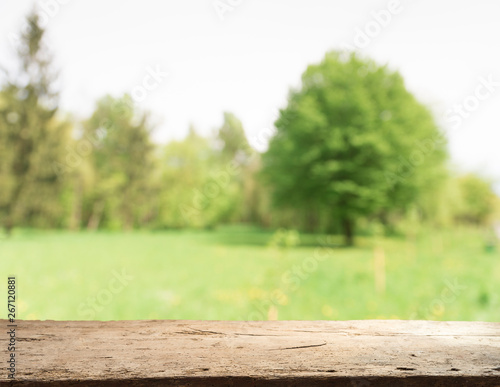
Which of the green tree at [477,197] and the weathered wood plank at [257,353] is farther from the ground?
the green tree at [477,197]

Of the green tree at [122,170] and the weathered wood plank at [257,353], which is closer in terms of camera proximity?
the weathered wood plank at [257,353]

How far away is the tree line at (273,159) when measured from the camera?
13.3 metres

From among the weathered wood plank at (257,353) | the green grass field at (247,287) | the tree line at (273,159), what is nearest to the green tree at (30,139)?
the tree line at (273,159)

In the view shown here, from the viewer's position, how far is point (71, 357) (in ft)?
2.79

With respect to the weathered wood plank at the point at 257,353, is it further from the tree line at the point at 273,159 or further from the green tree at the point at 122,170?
the green tree at the point at 122,170

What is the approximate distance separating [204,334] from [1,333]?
495mm

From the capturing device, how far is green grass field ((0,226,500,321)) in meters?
5.31

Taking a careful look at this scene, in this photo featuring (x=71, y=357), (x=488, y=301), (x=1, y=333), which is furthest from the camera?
(x=488, y=301)

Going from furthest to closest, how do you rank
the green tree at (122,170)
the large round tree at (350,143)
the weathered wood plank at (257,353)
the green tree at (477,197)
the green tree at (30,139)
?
the green tree at (477,197), the green tree at (122,170), the green tree at (30,139), the large round tree at (350,143), the weathered wood plank at (257,353)

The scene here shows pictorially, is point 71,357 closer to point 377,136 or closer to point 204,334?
point 204,334

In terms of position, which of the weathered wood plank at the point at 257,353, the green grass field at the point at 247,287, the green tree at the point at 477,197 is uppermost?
the green tree at the point at 477,197

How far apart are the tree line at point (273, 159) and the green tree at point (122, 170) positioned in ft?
0.18

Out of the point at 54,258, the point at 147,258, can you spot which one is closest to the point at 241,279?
the point at 147,258

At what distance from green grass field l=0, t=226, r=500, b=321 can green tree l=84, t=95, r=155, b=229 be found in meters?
10.7
